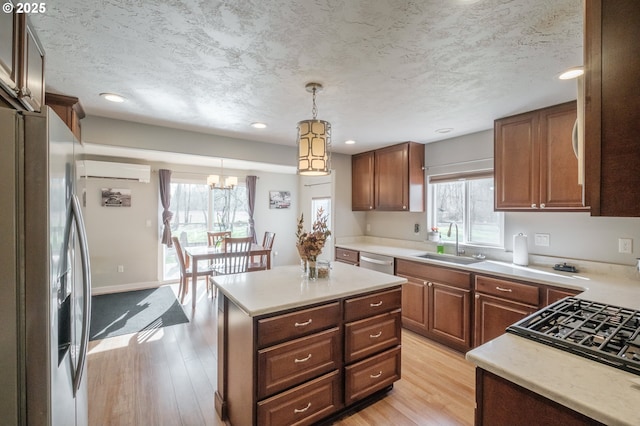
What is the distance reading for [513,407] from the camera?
970mm

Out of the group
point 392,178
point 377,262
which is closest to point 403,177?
point 392,178

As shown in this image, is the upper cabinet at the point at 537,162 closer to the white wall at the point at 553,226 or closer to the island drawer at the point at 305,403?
the white wall at the point at 553,226

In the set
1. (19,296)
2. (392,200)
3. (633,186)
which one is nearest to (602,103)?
(633,186)

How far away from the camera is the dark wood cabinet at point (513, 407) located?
0.86 meters

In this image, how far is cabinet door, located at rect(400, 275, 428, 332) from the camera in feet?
10.2

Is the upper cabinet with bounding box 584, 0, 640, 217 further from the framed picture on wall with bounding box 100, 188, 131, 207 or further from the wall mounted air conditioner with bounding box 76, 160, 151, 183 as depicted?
the framed picture on wall with bounding box 100, 188, 131, 207

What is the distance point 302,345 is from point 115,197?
4718 mm

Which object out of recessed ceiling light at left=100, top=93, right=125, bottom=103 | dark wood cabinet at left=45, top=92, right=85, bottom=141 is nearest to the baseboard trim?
dark wood cabinet at left=45, top=92, right=85, bottom=141

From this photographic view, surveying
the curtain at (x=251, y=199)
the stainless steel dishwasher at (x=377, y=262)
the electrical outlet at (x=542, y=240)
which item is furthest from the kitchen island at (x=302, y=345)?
the curtain at (x=251, y=199)

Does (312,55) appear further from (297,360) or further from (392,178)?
(392,178)

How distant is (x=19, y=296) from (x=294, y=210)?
19.3 ft

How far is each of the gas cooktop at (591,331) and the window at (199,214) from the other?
5.50m

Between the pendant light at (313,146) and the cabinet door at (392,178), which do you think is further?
the cabinet door at (392,178)

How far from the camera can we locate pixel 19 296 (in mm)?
849
